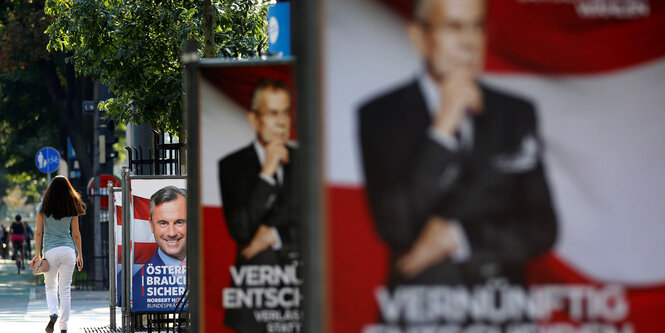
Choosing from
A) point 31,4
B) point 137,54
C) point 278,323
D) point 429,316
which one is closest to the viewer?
point 429,316

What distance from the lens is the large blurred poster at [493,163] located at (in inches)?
151

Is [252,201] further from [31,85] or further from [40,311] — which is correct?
[31,85]

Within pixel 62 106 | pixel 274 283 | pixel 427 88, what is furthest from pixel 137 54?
pixel 62 106

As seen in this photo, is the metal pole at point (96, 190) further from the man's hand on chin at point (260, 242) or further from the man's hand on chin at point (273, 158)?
the man's hand on chin at point (273, 158)

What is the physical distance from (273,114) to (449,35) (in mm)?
2733

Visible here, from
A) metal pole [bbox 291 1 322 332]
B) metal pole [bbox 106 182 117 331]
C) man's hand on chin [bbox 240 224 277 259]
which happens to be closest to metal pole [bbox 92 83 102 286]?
metal pole [bbox 106 182 117 331]

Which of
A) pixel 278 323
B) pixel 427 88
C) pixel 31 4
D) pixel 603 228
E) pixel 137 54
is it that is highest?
pixel 31 4

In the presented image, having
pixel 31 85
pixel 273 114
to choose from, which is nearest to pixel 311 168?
pixel 273 114

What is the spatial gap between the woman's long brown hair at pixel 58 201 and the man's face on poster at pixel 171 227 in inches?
33.8

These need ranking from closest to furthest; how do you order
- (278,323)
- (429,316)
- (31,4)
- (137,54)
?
(429,316) < (278,323) < (137,54) < (31,4)

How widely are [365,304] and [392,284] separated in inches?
3.8

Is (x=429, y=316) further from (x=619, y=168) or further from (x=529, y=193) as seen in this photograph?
(x=619, y=168)

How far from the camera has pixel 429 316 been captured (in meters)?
3.81

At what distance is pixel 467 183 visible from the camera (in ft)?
12.6
